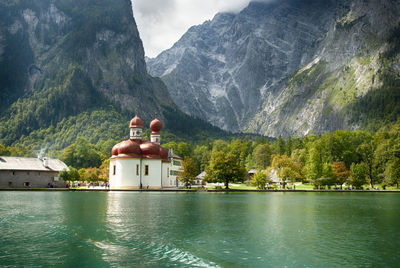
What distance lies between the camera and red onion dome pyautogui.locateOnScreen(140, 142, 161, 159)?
98419 mm

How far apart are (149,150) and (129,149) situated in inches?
196

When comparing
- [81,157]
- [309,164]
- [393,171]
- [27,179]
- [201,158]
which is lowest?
[27,179]

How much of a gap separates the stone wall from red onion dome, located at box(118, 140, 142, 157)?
15.6m

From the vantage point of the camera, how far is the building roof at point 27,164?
8875cm

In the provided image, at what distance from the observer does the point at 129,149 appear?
96125 mm

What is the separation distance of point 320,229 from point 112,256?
48.2 ft

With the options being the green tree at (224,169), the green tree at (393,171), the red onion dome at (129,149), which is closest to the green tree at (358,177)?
the green tree at (393,171)

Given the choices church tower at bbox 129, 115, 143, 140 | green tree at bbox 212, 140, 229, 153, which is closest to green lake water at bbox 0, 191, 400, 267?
church tower at bbox 129, 115, 143, 140

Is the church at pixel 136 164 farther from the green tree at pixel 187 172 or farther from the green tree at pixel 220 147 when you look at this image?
the green tree at pixel 220 147

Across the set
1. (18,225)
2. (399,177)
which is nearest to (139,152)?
(399,177)

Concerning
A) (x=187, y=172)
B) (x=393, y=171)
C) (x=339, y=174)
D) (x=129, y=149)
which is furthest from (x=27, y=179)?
(x=393, y=171)

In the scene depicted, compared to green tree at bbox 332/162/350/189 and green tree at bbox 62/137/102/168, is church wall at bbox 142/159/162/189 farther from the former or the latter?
green tree at bbox 62/137/102/168

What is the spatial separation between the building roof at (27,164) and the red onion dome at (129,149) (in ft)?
48.3

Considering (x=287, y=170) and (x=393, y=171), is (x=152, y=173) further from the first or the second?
(x=393, y=171)
